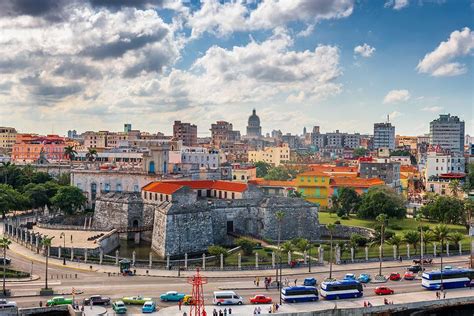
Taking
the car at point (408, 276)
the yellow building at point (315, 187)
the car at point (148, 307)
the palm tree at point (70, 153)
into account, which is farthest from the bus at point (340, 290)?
the palm tree at point (70, 153)

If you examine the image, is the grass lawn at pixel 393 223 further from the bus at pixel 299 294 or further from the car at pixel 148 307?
the car at pixel 148 307

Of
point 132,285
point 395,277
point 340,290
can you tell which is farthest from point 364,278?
point 132,285

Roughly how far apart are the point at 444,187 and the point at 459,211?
3597 centimetres

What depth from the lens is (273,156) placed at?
183 metres

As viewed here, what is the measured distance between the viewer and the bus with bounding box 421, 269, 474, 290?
154 ft

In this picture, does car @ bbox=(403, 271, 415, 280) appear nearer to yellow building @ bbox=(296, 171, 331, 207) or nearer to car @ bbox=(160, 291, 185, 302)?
car @ bbox=(160, 291, 185, 302)

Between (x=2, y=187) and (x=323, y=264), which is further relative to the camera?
(x=2, y=187)

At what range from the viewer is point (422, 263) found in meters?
56.2

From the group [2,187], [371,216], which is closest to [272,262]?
[371,216]

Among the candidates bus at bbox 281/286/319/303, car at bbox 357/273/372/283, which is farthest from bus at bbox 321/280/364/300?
car at bbox 357/273/372/283

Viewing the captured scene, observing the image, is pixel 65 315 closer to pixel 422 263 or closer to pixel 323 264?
pixel 323 264

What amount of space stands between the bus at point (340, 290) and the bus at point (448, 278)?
6.04 m

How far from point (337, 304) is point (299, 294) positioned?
111 inches

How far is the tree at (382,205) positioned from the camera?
267 ft
